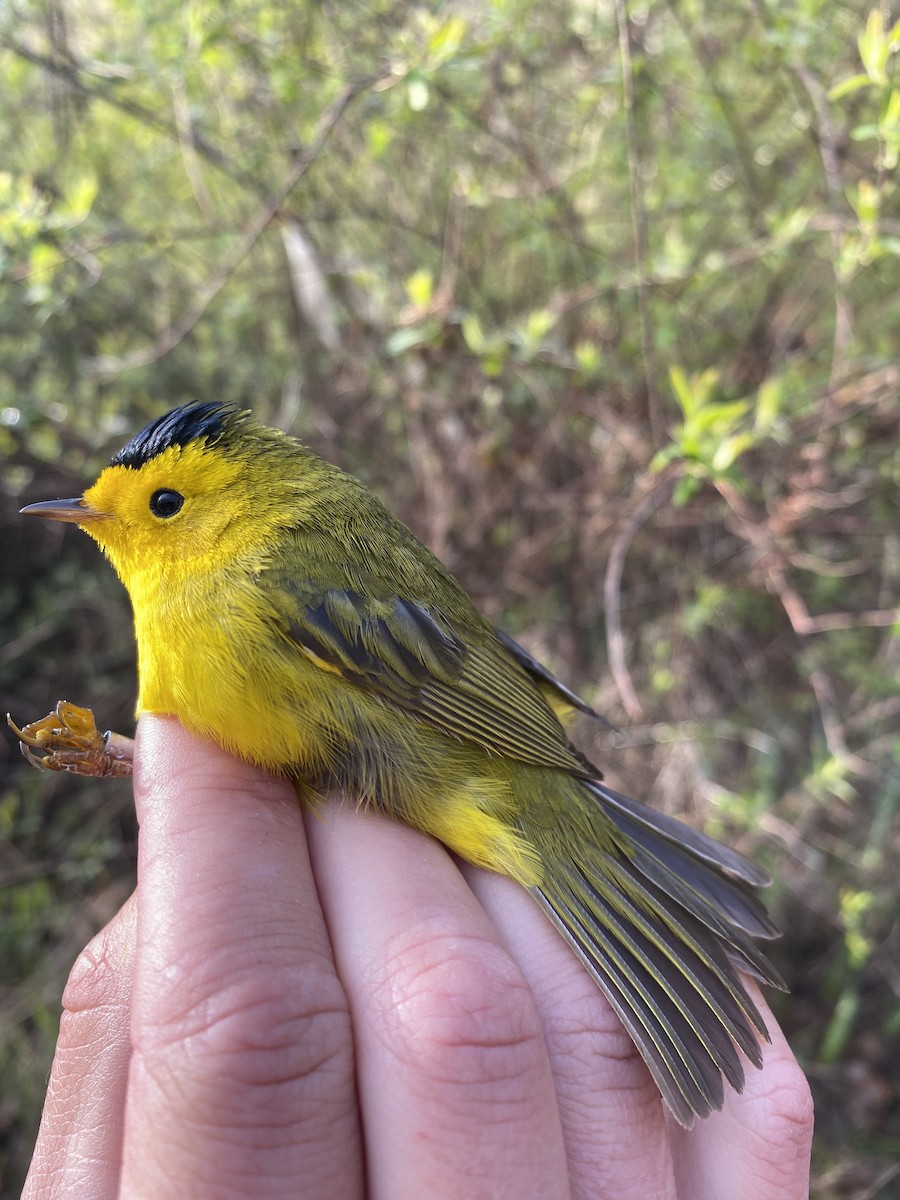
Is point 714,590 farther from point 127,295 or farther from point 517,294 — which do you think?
point 127,295

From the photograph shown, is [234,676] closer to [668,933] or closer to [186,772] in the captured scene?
[186,772]

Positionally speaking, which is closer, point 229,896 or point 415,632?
point 229,896

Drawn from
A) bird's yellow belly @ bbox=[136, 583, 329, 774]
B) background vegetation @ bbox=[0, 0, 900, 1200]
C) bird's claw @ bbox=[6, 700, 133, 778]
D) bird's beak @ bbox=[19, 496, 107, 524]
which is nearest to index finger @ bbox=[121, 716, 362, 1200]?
bird's yellow belly @ bbox=[136, 583, 329, 774]

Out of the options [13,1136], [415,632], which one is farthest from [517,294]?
[13,1136]

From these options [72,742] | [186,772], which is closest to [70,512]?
[72,742]

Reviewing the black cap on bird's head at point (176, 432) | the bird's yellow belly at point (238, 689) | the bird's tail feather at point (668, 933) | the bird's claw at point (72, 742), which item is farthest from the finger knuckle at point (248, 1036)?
the black cap on bird's head at point (176, 432)

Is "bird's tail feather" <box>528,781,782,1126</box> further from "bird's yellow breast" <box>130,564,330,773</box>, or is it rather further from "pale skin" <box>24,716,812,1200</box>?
"bird's yellow breast" <box>130,564,330,773</box>

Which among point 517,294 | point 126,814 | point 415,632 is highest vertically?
point 517,294
